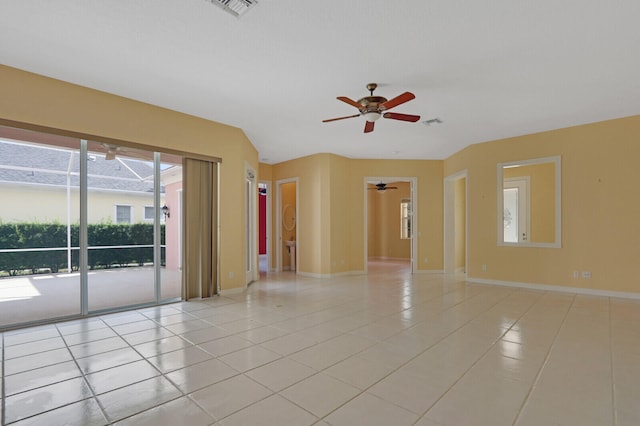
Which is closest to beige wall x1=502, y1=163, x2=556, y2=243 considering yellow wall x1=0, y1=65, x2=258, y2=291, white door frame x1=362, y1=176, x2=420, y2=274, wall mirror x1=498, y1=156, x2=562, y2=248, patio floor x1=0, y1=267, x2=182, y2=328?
wall mirror x1=498, y1=156, x2=562, y2=248

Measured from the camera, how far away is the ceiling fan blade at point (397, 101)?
3.22 metres

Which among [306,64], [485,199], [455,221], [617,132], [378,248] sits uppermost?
[306,64]

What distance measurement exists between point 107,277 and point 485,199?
7.19 m

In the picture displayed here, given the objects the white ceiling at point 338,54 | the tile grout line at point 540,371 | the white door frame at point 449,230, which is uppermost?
the white ceiling at point 338,54

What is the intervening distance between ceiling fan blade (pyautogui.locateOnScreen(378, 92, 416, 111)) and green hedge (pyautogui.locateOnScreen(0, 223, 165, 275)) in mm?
3712

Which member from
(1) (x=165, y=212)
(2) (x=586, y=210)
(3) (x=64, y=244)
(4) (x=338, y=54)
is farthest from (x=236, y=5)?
(2) (x=586, y=210)

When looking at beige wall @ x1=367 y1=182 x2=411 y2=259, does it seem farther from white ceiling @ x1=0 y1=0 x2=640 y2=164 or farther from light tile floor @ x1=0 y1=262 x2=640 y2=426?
light tile floor @ x1=0 y1=262 x2=640 y2=426

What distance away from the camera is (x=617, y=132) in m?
A: 5.01

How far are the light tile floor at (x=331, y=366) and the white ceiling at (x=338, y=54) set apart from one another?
9.35 feet

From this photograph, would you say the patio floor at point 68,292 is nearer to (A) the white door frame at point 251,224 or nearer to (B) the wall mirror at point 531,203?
(A) the white door frame at point 251,224

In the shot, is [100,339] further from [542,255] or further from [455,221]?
[455,221]

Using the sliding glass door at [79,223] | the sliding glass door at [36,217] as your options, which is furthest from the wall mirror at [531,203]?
the sliding glass door at [36,217]

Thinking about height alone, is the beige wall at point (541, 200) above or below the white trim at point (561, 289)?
above

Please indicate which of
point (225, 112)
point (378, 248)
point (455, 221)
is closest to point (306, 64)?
point (225, 112)
